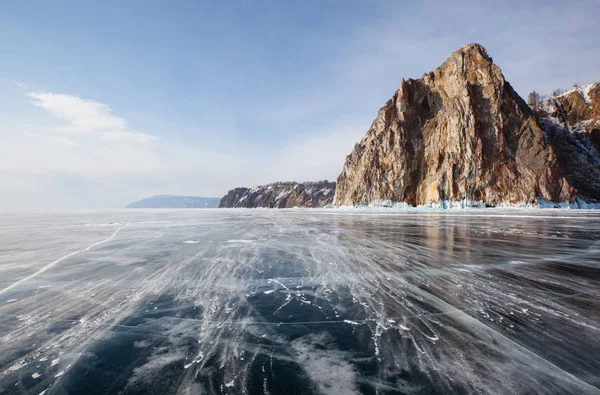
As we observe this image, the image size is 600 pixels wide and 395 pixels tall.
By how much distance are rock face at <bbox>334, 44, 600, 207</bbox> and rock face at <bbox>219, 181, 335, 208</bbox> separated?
6818 centimetres

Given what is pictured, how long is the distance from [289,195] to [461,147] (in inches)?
4379

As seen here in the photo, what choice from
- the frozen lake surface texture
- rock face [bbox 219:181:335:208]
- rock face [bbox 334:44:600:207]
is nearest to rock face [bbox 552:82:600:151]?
rock face [bbox 334:44:600:207]

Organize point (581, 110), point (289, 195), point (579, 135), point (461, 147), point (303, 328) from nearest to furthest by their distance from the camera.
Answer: point (303, 328) < point (461, 147) < point (579, 135) < point (581, 110) < point (289, 195)

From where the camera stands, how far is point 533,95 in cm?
11206

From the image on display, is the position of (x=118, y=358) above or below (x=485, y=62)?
below

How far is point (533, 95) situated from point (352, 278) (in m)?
151

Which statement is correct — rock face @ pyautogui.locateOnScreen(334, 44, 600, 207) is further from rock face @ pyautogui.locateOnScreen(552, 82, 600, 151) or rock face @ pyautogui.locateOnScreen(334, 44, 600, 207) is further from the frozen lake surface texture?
the frozen lake surface texture

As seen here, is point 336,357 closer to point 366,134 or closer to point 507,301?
point 507,301

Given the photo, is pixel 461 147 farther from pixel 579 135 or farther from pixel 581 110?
pixel 581 110

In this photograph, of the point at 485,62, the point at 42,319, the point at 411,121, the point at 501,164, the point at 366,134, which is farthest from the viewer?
the point at 366,134

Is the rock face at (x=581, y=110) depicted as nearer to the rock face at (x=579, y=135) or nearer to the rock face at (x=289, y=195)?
the rock face at (x=579, y=135)

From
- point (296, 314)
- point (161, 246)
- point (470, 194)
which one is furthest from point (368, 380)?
point (470, 194)

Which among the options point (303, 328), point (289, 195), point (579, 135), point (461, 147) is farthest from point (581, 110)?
point (289, 195)

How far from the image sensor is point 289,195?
160 m
